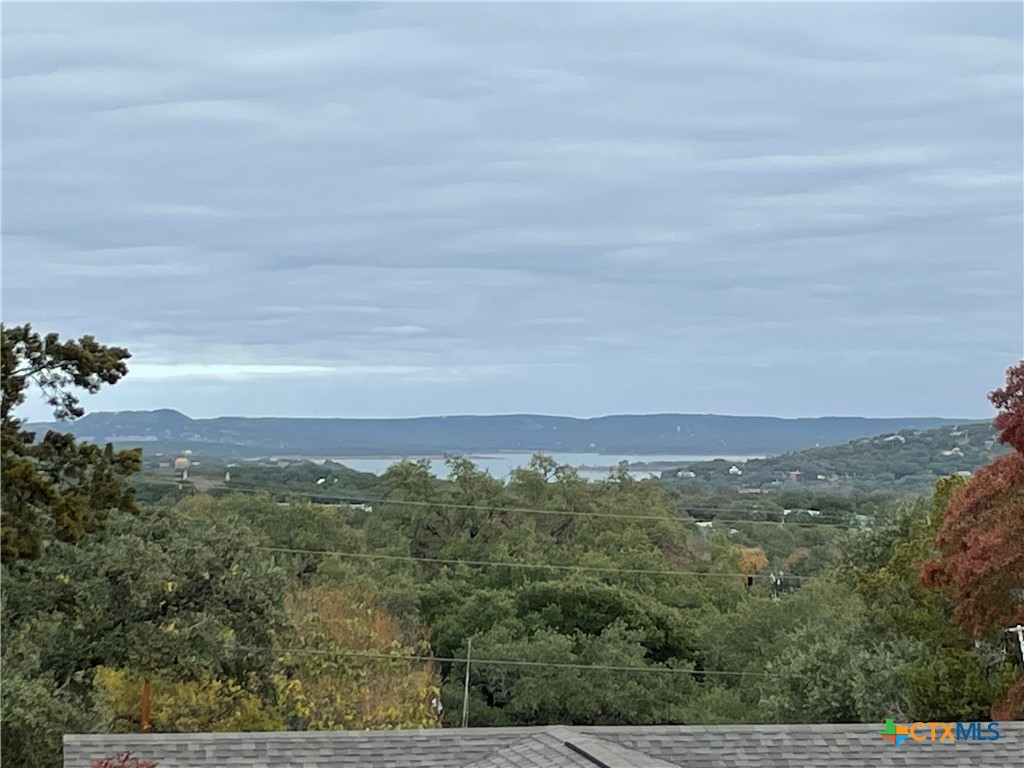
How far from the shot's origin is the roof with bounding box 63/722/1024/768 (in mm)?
11938

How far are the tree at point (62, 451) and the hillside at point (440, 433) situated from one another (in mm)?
40141

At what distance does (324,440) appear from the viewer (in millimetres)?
63688

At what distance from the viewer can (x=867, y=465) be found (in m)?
54.4

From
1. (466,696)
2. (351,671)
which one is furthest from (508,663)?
(351,671)

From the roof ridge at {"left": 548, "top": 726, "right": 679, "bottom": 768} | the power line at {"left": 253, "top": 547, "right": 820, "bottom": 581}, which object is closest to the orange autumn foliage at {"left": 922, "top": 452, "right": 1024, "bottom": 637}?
the roof ridge at {"left": 548, "top": 726, "right": 679, "bottom": 768}

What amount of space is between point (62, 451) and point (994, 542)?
420 inches

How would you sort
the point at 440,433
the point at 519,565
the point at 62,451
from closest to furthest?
the point at 62,451, the point at 519,565, the point at 440,433

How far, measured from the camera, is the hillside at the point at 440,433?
5878 cm

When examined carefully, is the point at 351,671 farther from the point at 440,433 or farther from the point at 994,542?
the point at 440,433

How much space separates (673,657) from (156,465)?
21046mm

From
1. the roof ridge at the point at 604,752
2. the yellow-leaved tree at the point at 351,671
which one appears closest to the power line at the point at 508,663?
the yellow-leaved tree at the point at 351,671

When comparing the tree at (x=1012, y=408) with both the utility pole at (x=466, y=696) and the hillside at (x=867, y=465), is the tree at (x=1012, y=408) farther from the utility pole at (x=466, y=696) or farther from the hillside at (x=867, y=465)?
the hillside at (x=867, y=465)

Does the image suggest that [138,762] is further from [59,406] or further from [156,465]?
[156,465]

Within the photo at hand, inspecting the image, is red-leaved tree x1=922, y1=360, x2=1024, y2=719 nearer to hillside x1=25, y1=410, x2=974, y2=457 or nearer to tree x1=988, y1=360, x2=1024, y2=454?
tree x1=988, y1=360, x2=1024, y2=454
